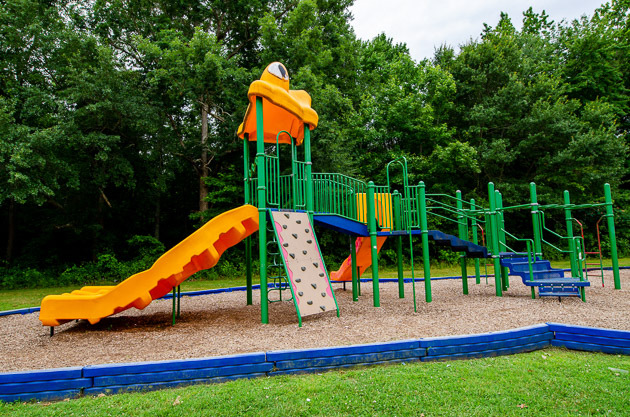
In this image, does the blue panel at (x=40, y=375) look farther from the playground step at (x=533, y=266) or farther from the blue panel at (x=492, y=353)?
the playground step at (x=533, y=266)

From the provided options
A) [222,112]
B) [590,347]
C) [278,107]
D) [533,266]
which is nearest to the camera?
[590,347]

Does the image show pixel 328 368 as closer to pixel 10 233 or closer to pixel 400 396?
pixel 400 396

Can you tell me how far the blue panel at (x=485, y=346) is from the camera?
451cm

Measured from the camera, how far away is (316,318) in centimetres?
716

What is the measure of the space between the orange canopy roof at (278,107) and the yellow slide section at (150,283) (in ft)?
7.24

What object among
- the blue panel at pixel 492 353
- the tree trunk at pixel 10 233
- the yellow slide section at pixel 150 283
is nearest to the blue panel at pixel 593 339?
the blue panel at pixel 492 353

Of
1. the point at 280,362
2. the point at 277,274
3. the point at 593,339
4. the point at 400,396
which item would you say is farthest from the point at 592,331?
the point at 277,274

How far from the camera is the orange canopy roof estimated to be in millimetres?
7309

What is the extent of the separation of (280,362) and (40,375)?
7.31 ft

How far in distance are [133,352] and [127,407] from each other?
208cm

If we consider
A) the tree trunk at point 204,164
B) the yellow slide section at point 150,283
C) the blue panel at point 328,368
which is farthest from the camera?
the tree trunk at point 204,164

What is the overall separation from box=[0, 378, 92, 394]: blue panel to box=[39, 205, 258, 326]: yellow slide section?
2.80m

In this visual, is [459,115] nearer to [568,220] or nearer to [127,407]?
[568,220]

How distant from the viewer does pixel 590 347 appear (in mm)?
4785
